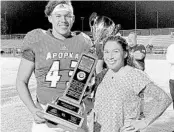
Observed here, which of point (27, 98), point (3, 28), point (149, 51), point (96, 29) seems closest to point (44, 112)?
point (27, 98)

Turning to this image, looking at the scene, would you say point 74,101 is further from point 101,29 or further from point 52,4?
point 101,29

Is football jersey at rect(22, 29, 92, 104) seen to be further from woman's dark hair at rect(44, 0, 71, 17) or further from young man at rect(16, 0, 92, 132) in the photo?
woman's dark hair at rect(44, 0, 71, 17)

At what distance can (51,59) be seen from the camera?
2279 mm

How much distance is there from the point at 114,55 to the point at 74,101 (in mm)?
459

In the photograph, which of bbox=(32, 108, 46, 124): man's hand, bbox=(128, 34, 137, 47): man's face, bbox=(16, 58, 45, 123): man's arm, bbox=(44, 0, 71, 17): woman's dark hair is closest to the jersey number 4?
bbox=(16, 58, 45, 123): man's arm

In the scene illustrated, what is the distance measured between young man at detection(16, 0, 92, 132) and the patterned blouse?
0.26 meters

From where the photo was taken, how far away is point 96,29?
8.98 ft

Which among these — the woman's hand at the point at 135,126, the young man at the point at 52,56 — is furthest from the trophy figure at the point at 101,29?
the woman's hand at the point at 135,126

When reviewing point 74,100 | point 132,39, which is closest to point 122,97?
point 74,100

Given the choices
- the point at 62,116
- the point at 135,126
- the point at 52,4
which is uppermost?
the point at 52,4

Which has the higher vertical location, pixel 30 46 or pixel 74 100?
pixel 30 46

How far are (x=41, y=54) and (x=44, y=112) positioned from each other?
1.67 ft

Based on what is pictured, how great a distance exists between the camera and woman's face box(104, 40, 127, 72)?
225 centimetres

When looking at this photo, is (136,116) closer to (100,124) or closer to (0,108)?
(100,124)
